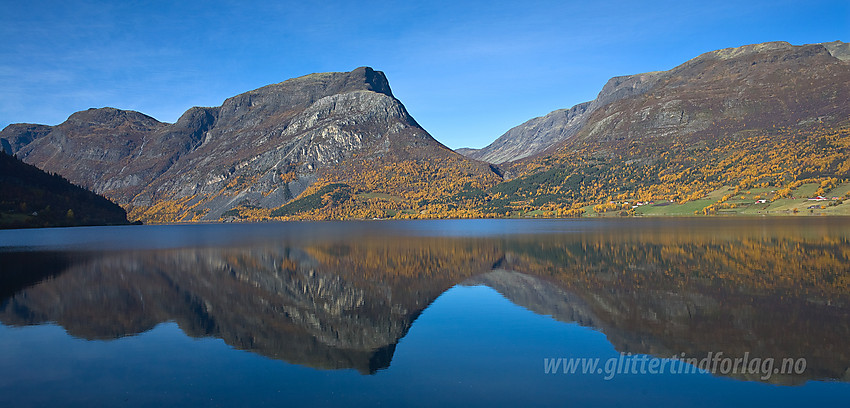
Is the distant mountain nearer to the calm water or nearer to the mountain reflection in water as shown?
the mountain reflection in water

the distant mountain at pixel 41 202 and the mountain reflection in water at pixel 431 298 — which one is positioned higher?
the distant mountain at pixel 41 202

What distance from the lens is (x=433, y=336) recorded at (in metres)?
20.0

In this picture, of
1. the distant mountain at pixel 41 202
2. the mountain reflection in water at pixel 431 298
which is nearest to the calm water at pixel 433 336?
the mountain reflection in water at pixel 431 298

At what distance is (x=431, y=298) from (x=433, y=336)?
350 inches

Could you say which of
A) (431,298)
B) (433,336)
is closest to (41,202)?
(431,298)

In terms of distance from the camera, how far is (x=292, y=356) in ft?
55.9

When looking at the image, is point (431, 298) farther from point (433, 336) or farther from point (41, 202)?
point (41, 202)

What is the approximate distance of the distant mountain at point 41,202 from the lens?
13588 centimetres

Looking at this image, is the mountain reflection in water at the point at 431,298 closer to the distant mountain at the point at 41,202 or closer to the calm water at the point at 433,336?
the calm water at the point at 433,336

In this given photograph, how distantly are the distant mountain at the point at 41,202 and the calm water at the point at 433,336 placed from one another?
422 feet

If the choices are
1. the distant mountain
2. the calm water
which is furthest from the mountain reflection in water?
the distant mountain

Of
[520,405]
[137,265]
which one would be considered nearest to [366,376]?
[520,405]

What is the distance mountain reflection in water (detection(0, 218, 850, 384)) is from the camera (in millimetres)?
17812

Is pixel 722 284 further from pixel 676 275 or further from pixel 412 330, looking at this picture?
pixel 412 330
